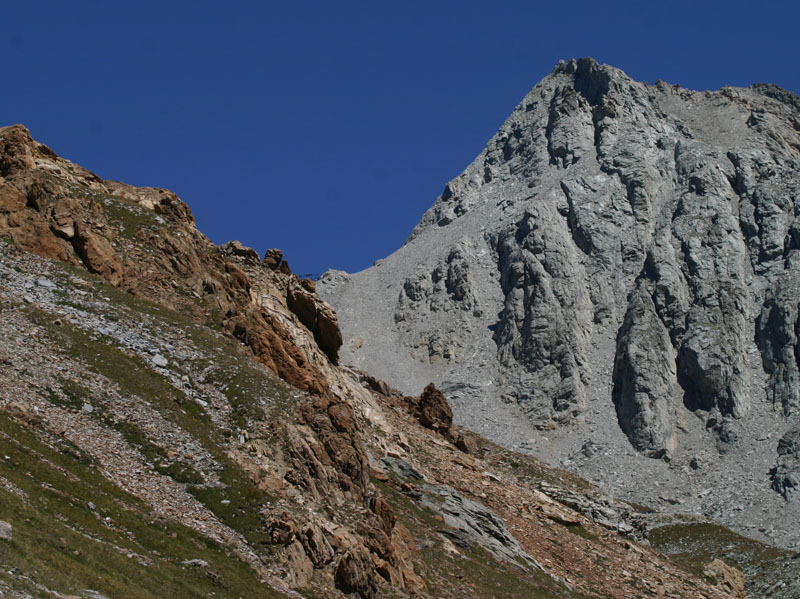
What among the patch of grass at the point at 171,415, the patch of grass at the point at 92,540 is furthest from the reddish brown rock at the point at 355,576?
the patch of grass at the point at 92,540

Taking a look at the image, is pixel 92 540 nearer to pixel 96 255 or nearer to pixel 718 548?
pixel 96 255

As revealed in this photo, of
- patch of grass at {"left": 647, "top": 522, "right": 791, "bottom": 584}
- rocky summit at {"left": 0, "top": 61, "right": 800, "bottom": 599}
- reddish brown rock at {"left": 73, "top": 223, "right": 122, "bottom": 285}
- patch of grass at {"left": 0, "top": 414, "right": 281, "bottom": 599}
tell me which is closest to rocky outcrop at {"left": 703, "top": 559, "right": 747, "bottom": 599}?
rocky summit at {"left": 0, "top": 61, "right": 800, "bottom": 599}

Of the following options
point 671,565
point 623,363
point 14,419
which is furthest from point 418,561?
point 623,363

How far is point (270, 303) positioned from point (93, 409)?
25.9 metres

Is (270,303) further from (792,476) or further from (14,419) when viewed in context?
(792,476)

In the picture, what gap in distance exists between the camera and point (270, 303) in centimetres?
6612

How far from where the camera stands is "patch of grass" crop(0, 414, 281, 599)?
2766cm

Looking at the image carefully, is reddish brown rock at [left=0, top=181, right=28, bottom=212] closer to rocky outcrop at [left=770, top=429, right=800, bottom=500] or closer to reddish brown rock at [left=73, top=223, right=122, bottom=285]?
reddish brown rock at [left=73, top=223, right=122, bottom=285]

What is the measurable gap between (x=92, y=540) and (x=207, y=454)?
10.6 metres

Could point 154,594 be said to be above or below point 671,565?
below

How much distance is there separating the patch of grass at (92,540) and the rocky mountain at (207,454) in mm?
92

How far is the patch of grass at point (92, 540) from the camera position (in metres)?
27.7

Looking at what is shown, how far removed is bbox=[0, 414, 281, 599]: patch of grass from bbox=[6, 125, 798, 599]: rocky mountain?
92 millimetres

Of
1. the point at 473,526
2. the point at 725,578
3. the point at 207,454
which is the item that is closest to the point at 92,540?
the point at 207,454
